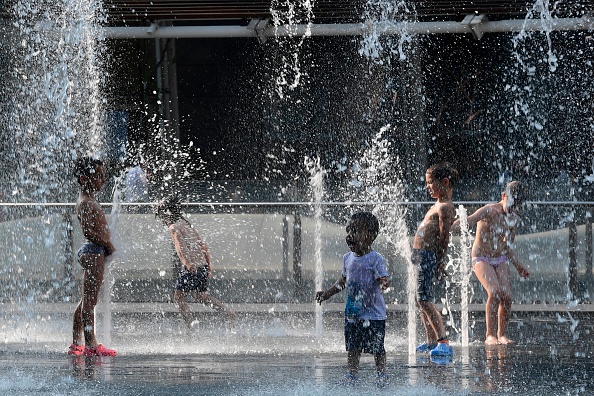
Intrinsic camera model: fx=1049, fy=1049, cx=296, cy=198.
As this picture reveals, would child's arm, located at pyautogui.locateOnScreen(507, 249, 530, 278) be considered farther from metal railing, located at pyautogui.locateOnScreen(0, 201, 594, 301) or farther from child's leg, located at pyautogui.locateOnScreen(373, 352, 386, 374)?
child's leg, located at pyautogui.locateOnScreen(373, 352, 386, 374)

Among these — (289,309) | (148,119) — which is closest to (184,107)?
(148,119)

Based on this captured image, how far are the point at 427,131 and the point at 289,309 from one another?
5.10 m

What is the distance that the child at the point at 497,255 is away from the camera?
721 cm

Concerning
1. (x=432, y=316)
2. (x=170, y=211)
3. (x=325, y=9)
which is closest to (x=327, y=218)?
(x=170, y=211)

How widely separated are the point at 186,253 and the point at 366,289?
2.52 meters

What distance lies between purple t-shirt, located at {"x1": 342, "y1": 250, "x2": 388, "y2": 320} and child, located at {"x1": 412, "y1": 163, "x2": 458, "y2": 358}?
97cm

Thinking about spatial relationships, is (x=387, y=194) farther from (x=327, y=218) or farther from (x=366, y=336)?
(x=366, y=336)

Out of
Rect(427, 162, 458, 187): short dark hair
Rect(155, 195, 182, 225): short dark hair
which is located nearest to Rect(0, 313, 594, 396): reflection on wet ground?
Rect(155, 195, 182, 225): short dark hair

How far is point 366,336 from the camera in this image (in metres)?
5.47

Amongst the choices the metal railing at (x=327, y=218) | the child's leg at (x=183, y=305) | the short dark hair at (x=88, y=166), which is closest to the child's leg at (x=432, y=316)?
the child's leg at (x=183, y=305)

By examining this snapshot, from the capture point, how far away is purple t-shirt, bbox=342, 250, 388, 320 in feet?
18.2

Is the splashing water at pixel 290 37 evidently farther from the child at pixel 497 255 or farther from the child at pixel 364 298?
the child at pixel 364 298

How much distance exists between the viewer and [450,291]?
9.56 meters

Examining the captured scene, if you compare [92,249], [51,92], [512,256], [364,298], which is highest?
[51,92]
